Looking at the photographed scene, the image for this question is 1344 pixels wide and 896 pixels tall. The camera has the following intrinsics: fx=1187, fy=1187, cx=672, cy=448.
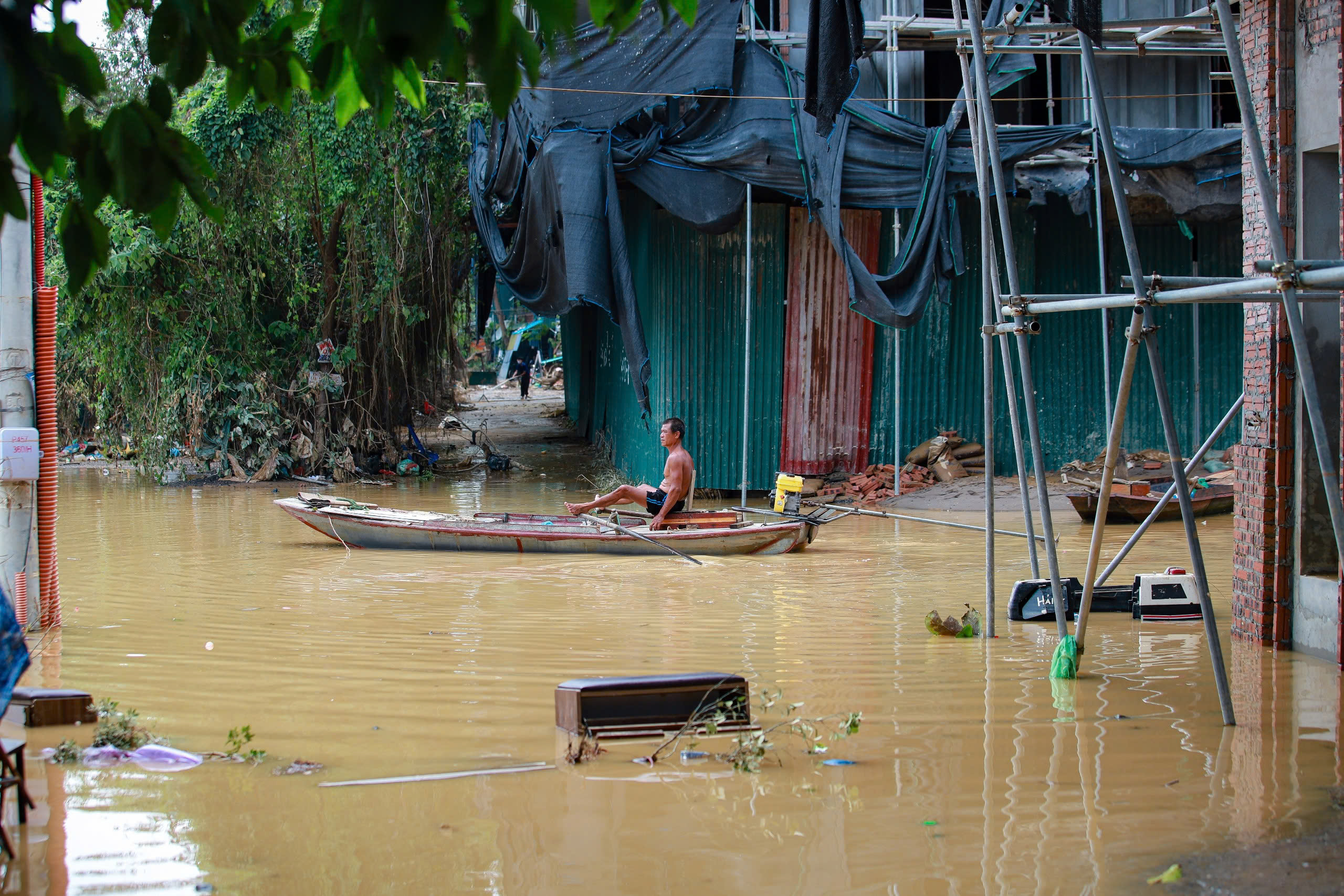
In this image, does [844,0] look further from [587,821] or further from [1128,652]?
[587,821]

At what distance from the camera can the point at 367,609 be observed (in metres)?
8.70

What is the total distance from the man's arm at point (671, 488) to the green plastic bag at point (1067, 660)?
5.33 meters

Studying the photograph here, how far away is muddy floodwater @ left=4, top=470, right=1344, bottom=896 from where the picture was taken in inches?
160

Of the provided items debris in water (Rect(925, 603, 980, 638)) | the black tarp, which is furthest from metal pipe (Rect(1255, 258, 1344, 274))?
the black tarp

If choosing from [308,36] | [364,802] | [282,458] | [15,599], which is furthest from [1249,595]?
[282,458]

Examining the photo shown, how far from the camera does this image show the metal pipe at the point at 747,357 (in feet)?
45.8

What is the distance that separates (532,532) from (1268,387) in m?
6.52

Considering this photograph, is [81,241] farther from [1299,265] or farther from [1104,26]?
[1104,26]

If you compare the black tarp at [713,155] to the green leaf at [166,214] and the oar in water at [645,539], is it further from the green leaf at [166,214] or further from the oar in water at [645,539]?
the green leaf at [166,214]

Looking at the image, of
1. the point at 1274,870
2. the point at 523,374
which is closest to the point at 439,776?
the point at 1274,870

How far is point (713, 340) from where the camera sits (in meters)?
15.4

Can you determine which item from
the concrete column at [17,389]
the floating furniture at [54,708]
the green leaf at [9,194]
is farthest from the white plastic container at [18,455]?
the green leaf at [9,194]

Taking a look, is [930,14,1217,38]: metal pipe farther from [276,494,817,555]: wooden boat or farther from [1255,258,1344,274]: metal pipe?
[1255,258,1344,274]: metal pipe

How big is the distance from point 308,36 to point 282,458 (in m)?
6.29
